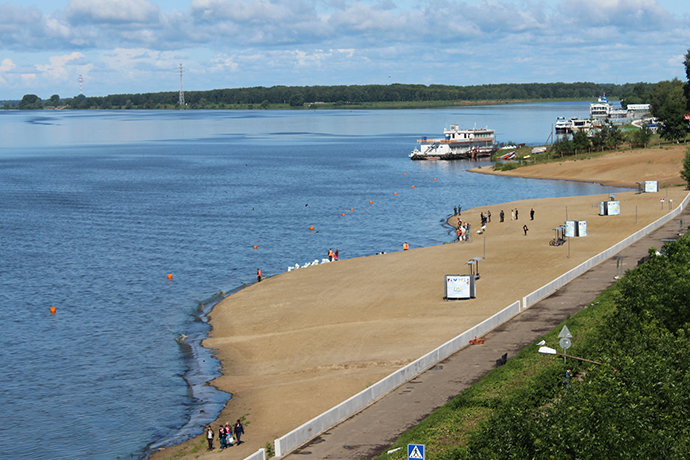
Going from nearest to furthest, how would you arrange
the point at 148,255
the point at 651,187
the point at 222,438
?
the point at 222,438 < the point at 148,255 < the point at 651,187

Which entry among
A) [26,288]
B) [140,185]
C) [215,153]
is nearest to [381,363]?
[26,288]

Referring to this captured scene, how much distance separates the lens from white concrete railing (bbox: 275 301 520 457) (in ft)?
80.2

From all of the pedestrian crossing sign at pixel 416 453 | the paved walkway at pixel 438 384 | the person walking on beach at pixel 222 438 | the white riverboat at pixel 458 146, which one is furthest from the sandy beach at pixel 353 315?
the white riverboat at pixel 458 146

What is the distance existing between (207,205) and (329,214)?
17981 mm

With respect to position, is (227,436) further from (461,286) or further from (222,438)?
(461,286)

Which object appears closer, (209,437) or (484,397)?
(484,397)

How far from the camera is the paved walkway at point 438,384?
24.3 m

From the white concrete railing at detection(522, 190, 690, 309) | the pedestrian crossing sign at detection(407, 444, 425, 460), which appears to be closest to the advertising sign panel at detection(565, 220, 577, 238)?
the white concrete railing at detection(522, 190, 690, 309)

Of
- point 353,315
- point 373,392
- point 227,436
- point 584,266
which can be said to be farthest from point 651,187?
point 227,436

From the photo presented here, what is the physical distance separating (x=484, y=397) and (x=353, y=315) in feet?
53.5

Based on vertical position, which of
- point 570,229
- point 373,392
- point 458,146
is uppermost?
point 458,146

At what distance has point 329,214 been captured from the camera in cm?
8962

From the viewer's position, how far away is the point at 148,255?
Answer: 66.0 m

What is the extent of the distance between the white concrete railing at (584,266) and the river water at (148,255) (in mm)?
17140
